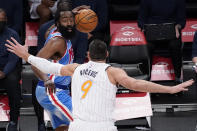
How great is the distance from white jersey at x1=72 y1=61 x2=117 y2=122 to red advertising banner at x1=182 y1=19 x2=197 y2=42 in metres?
6.13

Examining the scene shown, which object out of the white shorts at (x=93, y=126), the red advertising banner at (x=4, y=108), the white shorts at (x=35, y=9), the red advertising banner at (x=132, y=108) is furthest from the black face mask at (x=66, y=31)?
the white shorts at (x=35, y=9)

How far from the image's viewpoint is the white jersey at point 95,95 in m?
4.77

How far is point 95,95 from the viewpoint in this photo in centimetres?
478

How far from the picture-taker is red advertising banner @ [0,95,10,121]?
798 centimetres

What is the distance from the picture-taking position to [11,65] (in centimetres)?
779

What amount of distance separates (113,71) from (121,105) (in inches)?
128

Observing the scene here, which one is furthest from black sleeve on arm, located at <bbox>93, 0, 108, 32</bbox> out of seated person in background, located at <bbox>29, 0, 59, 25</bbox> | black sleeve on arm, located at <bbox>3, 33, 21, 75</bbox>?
black sleeve on arm, located at <bbox>3, 33, 21, 75</bbox>

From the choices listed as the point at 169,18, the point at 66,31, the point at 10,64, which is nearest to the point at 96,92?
the point at 66,31

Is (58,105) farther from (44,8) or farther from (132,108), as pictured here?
(44,8)

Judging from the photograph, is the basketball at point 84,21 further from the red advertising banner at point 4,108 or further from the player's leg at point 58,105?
the red advertising banner at point 4,108

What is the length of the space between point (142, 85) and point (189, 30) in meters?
6.32

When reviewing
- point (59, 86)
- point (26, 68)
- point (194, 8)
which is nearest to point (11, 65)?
point (59, 86)

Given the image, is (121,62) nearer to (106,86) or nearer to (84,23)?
(84,23)

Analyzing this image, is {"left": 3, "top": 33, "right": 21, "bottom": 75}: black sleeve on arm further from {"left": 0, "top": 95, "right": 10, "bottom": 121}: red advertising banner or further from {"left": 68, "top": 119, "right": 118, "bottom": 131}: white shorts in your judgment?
{"left": 68, "top": 119, "right": 118, "bottom": 131}: white shorts
